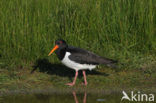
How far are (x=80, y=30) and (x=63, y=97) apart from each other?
250 cm

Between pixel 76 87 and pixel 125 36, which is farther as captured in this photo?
pixel 125 36

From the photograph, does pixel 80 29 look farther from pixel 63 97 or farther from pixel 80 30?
pixel 63 97

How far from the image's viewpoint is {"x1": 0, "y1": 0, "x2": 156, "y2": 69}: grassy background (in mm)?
9688

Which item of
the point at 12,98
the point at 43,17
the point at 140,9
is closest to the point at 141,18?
the point at 140,9

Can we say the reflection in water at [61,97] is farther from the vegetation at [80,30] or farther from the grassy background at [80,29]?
the grassy background at [80,29]

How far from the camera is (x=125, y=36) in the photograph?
993 centimetres

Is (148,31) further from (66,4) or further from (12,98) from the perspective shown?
(12,98)

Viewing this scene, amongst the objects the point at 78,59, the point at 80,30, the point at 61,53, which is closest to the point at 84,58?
the point at 78,59

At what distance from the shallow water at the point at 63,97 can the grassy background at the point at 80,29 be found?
1.72 m

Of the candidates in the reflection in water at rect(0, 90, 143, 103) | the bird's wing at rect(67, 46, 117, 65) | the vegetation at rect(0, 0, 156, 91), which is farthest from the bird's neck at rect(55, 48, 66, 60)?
the vegetation at rect(0, 0, 156, 91)

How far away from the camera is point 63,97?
25.6 ft

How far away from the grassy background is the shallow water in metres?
1.72

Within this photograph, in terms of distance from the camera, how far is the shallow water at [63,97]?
7438 millimetres

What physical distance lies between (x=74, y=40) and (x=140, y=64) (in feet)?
5.74
